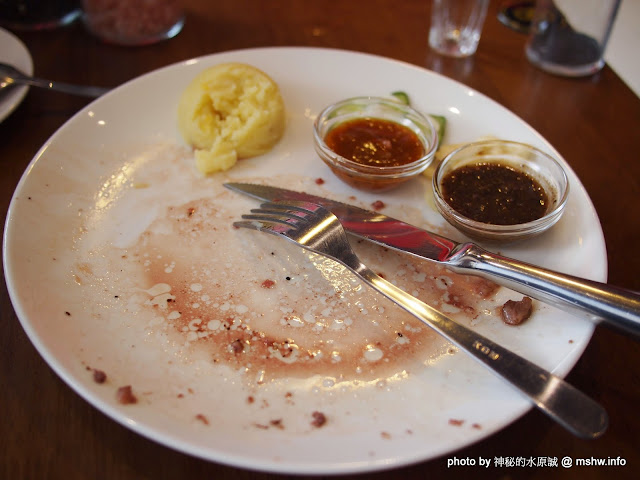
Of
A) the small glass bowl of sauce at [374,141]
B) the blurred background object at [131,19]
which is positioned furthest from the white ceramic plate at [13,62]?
the small glass bowl of sauce at [374,141]

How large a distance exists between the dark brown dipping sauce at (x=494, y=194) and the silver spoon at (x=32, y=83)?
1839mm

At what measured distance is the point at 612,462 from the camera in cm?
148

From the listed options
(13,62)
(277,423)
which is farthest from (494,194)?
(13,62)

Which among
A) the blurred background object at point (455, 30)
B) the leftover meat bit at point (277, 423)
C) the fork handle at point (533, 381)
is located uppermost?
the blurred background object at point (455, 30)

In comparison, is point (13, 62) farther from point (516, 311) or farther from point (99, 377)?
point (516, 311)

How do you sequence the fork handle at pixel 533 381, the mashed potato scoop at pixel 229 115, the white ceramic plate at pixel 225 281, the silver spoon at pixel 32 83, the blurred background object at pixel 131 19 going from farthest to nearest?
the blurred background object at pixel 131 19, the silver spoon at pixel 32 83, the mashed potato scoop at pixel 229 115, the white ceramic plate at pixel 225 281, the fork handle at pixel 533 381

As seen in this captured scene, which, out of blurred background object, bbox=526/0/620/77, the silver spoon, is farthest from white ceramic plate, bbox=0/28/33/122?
blurred background object, bbox=526/0/620/77

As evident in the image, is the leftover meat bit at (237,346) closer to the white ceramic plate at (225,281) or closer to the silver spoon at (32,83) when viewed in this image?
the white ceramic plate at (225,281)

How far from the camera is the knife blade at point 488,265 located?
147 cm

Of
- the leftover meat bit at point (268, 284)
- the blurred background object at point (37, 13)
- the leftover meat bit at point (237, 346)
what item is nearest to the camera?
the leftover meat bit at point (237, 346)

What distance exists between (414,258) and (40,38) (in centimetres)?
278

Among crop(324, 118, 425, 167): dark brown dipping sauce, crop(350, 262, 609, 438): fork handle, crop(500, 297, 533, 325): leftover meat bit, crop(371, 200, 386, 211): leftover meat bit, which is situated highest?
crop(350, 262, 609, 438): fork handle

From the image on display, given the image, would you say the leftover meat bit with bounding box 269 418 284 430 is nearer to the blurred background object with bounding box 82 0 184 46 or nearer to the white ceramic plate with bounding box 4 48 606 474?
the white ceramic plate with bounding box 4 48 606 474

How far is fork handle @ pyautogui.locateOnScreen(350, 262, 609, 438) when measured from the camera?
1.26 meters
